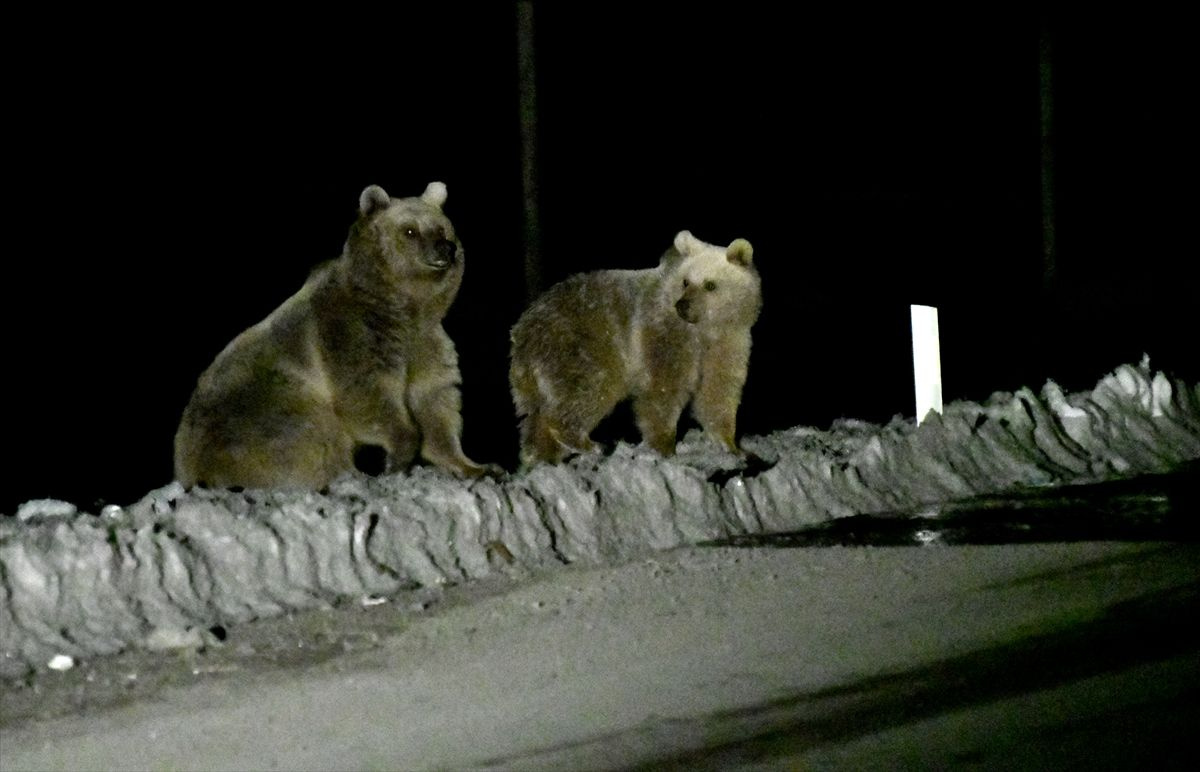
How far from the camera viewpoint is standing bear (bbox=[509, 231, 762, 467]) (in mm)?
10367

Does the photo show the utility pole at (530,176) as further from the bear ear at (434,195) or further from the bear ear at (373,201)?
the bear ear at (373,201)

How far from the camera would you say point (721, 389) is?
10508mm

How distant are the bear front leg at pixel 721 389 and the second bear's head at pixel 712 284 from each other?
16cm

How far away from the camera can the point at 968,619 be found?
6.43m

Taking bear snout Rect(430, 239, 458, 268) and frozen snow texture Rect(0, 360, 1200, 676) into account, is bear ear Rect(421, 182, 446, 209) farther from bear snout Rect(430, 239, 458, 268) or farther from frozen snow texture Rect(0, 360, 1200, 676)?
frozen snow texture Rect(0, 360, 1200, 676)

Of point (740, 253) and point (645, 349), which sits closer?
point (645, 349)

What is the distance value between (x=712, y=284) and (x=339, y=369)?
2.71m

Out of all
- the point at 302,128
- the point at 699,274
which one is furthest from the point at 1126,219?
the point at 699,274

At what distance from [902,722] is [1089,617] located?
65.3 inches

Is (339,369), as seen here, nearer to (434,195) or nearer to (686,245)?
(434,195)

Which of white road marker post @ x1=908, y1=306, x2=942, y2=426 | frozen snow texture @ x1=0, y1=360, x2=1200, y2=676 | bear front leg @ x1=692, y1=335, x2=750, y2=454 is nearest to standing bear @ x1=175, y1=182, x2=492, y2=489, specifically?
frozen snow texture @ x1=0, y1=360, x2=1200, y2=676

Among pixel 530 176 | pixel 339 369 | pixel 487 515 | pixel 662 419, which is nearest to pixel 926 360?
pixel 662 419

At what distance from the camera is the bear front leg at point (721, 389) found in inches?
412

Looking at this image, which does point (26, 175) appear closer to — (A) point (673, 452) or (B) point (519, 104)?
(B) point (519, 104)
